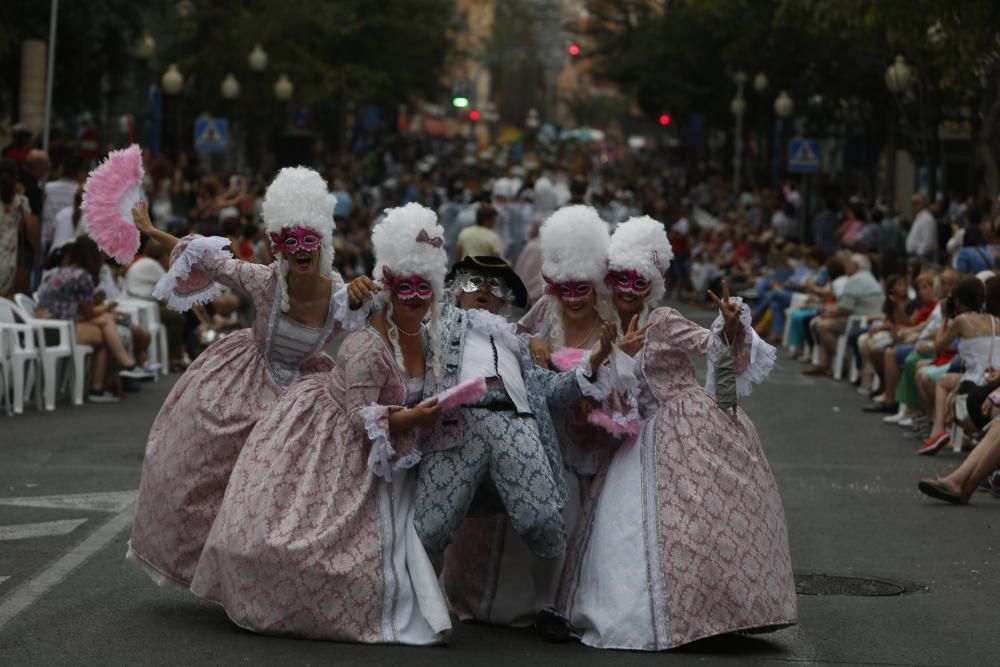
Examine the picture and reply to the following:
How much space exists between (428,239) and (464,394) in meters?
0.75

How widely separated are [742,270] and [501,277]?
23771mm

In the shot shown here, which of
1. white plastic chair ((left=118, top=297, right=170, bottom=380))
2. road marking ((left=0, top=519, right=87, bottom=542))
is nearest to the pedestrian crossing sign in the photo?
white plastic chair ((left=118, top=297, right=170, bottom=380))

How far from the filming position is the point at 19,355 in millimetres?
16344

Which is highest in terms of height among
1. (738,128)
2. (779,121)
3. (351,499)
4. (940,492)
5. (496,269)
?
(779,121)

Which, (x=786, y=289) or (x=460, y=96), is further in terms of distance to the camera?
(x=460, y=96)

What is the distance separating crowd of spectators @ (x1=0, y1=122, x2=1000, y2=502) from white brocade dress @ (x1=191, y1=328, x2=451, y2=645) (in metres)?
5.58

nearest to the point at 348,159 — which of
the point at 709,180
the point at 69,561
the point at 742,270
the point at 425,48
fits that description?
the point at 425,48

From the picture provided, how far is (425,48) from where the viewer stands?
58.8m

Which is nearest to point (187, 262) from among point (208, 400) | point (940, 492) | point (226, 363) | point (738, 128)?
point (226, 363)

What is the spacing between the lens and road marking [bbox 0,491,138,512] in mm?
11555

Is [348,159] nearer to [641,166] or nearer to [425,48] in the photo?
[425,48]

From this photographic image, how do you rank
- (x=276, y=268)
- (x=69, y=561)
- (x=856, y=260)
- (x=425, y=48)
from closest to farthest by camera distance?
1. (x=276, y=268)
2. (x=69, y=561)
3. (x=856, y=260)
4. (x=425, y=48)

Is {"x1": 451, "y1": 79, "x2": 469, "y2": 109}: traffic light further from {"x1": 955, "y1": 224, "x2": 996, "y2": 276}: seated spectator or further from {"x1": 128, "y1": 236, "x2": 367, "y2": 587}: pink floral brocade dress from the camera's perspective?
{"x1": 128, "y1": 236, "x2": 367, "y2": 587}: pink floral brocade dress

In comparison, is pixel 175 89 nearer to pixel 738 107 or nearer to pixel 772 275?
pixel 772 275
